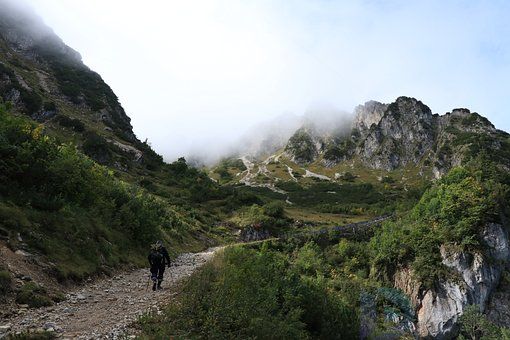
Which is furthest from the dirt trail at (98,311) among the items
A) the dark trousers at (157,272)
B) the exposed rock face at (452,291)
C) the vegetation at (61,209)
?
the exposed rock face at (452,291)

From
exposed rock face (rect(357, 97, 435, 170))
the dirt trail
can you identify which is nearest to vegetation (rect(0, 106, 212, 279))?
the dirt trail

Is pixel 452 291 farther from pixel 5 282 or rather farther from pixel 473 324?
pixel 5 282

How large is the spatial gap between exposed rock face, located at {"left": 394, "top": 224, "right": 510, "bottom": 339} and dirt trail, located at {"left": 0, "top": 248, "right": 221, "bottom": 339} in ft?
96.7

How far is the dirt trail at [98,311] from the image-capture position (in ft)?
27.4

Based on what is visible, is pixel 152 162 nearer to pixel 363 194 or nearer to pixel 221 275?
pixel 221 275

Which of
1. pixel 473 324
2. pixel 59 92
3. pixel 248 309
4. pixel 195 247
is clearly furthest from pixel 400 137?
pixel 248 309

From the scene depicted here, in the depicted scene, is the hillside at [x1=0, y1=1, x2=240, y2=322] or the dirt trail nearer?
the dirt trail

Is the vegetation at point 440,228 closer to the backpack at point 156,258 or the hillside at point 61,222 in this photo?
the hillside at point 61,222

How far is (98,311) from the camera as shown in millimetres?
10305

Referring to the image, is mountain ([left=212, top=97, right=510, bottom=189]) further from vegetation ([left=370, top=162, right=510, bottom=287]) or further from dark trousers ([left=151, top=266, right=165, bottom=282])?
dark trousers ([left=151, top=266, right=165, bottom=282])

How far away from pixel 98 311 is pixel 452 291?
3522 cm

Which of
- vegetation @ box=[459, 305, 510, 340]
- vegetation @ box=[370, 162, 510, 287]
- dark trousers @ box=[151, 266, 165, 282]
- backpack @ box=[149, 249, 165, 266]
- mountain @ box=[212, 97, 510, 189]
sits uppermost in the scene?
mountain @ box=[212, 97, 510, 189]

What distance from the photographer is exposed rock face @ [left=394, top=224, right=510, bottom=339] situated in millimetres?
35188

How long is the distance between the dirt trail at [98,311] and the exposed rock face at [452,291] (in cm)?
2948
